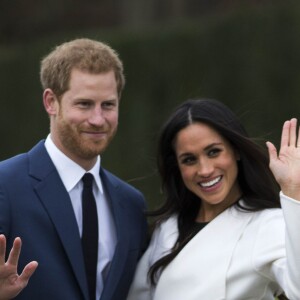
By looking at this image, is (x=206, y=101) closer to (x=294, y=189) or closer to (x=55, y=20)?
(x=294, y=189)

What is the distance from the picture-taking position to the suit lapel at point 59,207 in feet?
16.5

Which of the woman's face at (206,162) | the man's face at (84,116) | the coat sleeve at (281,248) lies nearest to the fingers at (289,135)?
the coat sleeve at (281,248)

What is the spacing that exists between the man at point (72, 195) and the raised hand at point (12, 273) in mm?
297

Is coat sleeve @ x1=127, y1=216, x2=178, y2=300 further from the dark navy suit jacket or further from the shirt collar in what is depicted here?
the shirt collar

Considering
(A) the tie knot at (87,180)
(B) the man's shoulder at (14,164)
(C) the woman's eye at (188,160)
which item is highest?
(B) the man's shoulder at (14,164)

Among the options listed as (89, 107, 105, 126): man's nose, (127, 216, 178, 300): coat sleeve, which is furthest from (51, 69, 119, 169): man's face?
(127, 216, 178, 300): coat sleeve

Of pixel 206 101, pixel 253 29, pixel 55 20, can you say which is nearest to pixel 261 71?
pixel 253 29

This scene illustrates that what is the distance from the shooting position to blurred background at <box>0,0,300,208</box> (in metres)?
9.80

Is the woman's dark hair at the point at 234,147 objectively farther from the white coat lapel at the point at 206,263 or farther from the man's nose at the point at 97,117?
the man's nose at the point at 97,117

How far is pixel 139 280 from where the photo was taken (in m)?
5.44

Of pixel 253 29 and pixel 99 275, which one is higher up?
pixel 253 29

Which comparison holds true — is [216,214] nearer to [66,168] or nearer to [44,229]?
[66,168]

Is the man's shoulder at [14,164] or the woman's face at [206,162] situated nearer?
the man's shoulder at [14,164]

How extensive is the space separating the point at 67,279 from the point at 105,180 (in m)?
0.58
